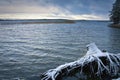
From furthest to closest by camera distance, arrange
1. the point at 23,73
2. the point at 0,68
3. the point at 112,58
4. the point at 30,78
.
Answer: the point at 0,68 < the point at 23,73 < the point at 30,78 < the point at 112,58

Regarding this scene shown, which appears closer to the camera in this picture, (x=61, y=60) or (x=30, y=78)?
(x=30, y=78)

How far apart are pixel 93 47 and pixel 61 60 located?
4480 mm

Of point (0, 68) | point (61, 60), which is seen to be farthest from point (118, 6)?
point (0, 68)

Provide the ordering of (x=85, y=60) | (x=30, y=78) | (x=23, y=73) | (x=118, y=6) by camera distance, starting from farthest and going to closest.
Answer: (x=118, y=6)
(x=23, y=73)
(x=30, y=78)
(x=85, y=60)

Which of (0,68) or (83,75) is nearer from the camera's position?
(83,75)

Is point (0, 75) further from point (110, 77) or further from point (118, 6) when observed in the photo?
point (118, 6)

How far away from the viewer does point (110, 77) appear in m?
9.83

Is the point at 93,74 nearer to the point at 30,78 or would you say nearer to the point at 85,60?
the point at 85,60

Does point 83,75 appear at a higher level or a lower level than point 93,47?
lower

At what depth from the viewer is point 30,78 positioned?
36.0 ft

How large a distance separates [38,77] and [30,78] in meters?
0.48

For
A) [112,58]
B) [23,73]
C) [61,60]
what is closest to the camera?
[112,58]

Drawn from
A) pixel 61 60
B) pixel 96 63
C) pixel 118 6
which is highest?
pixel 118 6

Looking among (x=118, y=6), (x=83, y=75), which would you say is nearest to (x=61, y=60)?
(x=83, y=75)
